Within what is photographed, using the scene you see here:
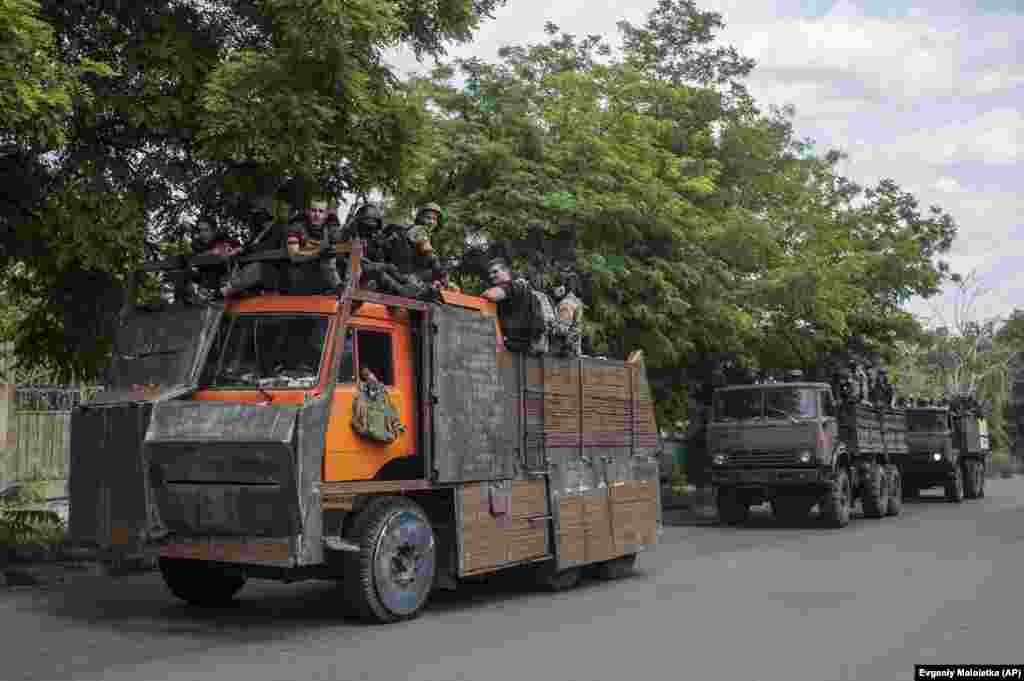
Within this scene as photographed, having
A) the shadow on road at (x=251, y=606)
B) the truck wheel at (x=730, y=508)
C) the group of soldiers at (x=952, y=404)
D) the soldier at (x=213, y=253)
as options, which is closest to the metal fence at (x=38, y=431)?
the shadow on road at (x=251, y=606)

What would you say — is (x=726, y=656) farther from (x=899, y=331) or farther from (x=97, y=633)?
(x=899, y=331)

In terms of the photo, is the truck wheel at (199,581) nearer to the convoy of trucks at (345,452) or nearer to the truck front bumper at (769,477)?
the convoy of trucks at (345,452)

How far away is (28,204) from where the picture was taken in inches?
447

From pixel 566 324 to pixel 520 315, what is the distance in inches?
36.9

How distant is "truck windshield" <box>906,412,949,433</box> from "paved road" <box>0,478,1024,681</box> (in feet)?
50.1

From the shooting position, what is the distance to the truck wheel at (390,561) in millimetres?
8570

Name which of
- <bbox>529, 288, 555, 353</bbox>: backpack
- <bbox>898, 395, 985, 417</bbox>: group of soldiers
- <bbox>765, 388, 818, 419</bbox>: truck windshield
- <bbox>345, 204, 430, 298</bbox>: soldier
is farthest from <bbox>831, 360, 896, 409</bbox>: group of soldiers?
<bbox>345, 204, 430, 298</bbox>: soldier

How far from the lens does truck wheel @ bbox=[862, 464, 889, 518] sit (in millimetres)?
21188

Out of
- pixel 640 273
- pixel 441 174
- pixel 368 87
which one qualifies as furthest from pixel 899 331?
pixel 368 87

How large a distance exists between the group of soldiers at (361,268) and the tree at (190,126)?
4.62 feet

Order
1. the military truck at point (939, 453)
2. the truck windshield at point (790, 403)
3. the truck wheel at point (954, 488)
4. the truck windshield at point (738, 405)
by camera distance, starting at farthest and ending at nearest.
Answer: the truck wheel at point (954, 488)
the military truck at point (939, 453)
the truck windshield at point (738, 405)
the truck windshield at point (790, 403)

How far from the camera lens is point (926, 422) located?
28.0 metres

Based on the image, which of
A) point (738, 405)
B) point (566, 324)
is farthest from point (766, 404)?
point (566, 324)

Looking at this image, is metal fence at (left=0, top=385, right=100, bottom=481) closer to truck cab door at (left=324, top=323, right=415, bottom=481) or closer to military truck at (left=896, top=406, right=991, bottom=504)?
truck cab door at (left=324, top=323, right=415, bottom=481)
